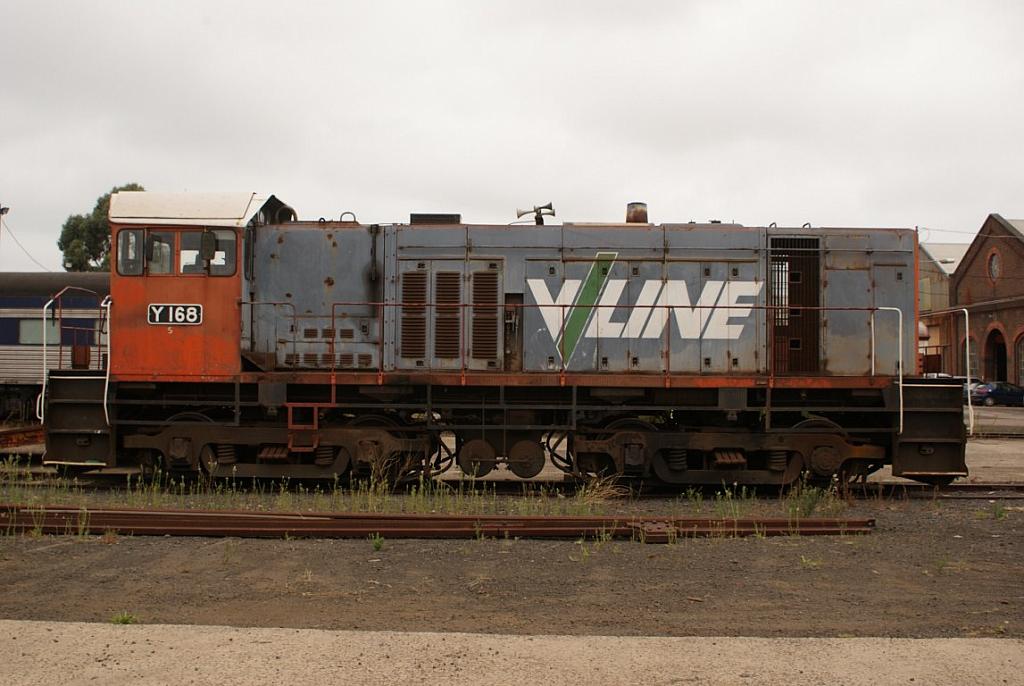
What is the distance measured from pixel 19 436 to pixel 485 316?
880cm

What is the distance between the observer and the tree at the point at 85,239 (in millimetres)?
47906

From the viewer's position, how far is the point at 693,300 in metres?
11.4

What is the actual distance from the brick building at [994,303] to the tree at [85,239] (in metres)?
47.5

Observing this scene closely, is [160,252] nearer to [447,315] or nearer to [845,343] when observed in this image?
[447,315]

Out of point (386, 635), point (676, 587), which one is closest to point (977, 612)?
point (676, 587)

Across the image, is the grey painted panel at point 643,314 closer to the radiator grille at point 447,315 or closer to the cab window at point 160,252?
the radiator grille at point 447,315

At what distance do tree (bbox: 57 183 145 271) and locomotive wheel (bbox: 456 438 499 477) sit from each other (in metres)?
43.5

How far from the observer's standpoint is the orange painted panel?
11039mm

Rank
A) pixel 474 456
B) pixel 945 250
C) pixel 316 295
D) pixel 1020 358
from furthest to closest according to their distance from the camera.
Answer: pixel 945 250, pixel 1020 358, pixel 316 295, pixel 474 456

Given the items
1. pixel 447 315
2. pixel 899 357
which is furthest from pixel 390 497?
pixel 899 357

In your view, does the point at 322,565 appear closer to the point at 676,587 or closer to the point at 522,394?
the point at 676,587

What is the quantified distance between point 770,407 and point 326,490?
6.14 m

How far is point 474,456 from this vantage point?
36.1 ft

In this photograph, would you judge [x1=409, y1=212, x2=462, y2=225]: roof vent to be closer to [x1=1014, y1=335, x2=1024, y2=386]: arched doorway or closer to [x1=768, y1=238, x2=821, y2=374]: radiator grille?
[x1=768, y1=238, x2=821, y2=374]: radiator grille
